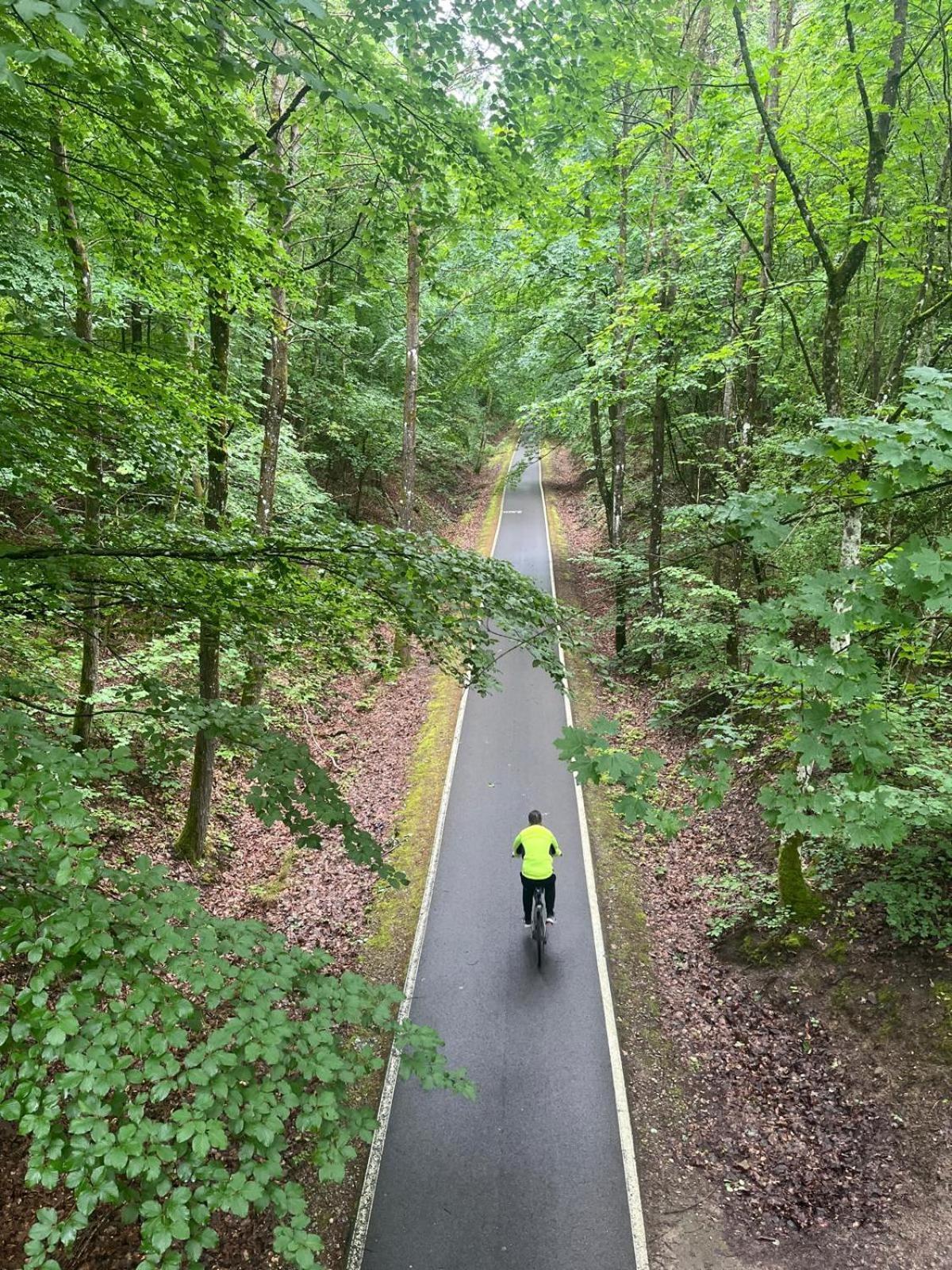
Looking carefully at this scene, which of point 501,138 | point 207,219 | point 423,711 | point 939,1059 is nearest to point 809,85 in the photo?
point 501,138

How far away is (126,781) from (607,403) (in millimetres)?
12286

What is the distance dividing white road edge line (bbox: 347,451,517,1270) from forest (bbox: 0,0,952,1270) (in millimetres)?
97

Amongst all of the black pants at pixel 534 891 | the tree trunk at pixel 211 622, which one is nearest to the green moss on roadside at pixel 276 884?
the tree trunk at pixel 211 622

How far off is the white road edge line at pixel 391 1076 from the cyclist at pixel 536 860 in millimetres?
1629

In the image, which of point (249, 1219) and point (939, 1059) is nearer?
point (249, 1219)

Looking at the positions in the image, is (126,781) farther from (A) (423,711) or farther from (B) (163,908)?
(B) (163,908)

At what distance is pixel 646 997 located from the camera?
26.1 feet

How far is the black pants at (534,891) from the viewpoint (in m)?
8.16

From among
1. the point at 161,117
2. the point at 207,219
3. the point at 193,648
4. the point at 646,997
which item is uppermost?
the point at 161,117

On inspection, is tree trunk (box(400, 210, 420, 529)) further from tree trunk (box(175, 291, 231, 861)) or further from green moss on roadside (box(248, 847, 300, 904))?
green moss on roadside (box(248, 847, 300, 904))

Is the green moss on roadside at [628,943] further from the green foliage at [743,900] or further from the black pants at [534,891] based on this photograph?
the black pants at [534,891]

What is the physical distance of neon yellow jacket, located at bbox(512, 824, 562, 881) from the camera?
8.11m

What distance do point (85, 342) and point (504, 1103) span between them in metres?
7.75

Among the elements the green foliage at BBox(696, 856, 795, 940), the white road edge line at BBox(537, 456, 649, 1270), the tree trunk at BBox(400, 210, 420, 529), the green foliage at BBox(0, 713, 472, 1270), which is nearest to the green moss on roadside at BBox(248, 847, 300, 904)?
the white road edge line at BBox(537, 456, 649, 1270)
